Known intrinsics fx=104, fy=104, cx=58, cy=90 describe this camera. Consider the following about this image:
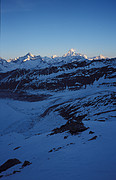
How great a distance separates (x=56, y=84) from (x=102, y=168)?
79.3 meters

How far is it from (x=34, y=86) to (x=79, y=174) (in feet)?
286

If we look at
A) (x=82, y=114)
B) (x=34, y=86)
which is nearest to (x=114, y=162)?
(x=82, y=114)

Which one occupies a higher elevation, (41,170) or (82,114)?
(41,170)

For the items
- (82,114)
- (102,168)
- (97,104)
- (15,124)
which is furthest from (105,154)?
(15,124)

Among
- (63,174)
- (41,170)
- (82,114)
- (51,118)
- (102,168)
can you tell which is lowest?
(51,118)

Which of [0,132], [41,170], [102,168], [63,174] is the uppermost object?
[102,168]

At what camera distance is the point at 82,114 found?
23141mm

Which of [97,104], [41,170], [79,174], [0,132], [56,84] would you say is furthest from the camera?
[56,84]

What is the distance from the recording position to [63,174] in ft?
17.0

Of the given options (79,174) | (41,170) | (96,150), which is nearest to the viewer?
(79,174)

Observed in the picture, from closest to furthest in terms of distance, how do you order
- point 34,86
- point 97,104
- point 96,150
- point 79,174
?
point 79,174 < point 96,150 < point 97,104 < point 34,86

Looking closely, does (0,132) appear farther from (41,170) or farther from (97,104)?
(97,104)

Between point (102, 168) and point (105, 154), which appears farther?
point (105, 154)

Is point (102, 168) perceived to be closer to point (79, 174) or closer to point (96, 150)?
point (79, 174)
